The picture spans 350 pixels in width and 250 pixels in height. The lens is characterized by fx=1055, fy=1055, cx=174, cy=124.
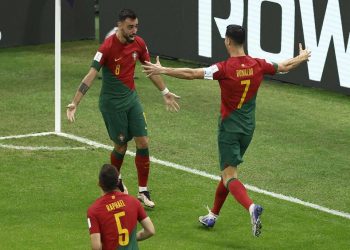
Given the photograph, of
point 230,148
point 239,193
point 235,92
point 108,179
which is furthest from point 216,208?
point 108,179

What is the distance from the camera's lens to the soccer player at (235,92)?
38.5 feet

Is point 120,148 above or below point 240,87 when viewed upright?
below

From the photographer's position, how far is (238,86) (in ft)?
38.9

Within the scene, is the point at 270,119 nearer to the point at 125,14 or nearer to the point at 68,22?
the point at 125,14

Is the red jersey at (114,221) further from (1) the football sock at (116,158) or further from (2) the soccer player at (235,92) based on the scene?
(1) the football sock at (116,158)

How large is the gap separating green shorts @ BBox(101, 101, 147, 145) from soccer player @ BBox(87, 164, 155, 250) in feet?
13.5

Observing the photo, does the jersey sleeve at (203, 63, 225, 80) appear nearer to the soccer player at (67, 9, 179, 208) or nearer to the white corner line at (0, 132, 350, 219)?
the soccer player at (67, 9, 179, 208)

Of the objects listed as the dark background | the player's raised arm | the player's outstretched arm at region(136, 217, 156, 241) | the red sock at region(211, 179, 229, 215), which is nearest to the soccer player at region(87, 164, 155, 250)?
the player's outstretched arm at region(136, 217, 156, 241)

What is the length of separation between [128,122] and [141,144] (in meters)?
0.32

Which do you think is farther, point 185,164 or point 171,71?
point 185,164

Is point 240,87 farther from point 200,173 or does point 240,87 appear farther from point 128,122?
point 200,173

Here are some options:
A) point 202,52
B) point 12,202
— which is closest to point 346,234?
point 12,202

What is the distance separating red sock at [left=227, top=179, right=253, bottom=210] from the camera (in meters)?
11.8

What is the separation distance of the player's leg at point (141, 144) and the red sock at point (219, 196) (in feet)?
3.60
